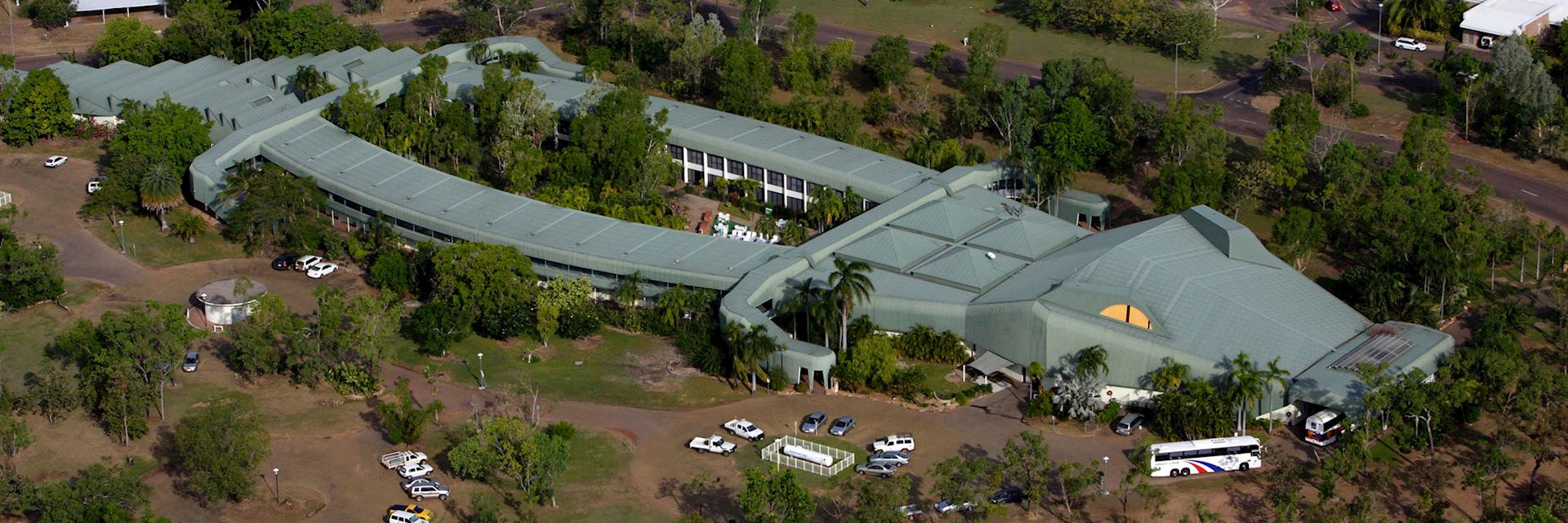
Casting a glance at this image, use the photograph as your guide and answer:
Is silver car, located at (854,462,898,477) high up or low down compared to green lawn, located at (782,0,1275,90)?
down

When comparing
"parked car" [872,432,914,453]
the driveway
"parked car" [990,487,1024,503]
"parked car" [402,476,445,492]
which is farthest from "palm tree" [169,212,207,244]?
"parked car" [990,487,1024,503]

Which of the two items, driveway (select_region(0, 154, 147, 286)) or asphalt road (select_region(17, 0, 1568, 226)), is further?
asphalt road (select_region(17, 0, 1568, 226))

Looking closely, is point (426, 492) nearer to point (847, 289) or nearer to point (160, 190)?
point (847, 289)

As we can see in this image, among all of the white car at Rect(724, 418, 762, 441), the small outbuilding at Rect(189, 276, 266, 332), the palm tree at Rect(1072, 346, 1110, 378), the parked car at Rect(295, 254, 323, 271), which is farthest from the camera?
the parked car at Rect(295, 254, 323, 271)

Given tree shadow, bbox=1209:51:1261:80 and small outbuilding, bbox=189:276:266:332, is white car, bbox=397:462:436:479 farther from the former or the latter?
tree shadow, bbox=1209:51:1261:80

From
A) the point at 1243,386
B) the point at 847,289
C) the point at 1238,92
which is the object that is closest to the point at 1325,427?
the point at 1243,386

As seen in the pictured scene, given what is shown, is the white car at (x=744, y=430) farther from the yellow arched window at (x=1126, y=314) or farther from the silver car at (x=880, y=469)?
the yellow arched window at (x=1126, y=314)

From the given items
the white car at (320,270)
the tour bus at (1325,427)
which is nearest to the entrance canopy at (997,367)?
the tour bus at (1325,427)
